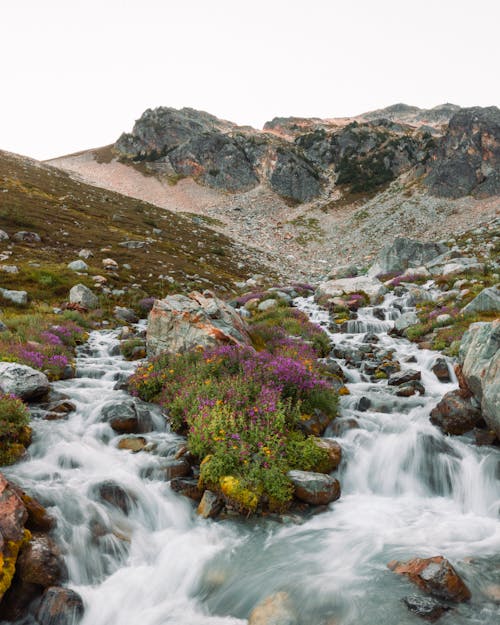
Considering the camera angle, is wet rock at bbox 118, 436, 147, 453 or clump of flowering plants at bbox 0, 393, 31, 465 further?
wet rock at bbox 118, 436, 147, 453

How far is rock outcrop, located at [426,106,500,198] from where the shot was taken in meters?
60.0

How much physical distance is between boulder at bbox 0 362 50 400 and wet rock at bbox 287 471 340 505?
6.84m

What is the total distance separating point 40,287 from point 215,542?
2042 cm

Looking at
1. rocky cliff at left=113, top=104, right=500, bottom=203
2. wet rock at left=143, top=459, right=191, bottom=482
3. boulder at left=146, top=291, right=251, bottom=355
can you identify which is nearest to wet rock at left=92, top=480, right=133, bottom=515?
wet rock at left=143, top=459, right=191, bottom=482

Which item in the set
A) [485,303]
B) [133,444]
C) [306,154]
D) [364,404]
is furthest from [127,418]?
[306,154]

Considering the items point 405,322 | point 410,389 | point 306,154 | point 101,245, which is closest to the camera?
point 410,389

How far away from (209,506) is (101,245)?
33.9 m

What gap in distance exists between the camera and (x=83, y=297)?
21.8 m

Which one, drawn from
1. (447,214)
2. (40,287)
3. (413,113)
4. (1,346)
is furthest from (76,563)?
(413,113)

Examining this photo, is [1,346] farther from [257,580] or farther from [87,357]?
[257,580]

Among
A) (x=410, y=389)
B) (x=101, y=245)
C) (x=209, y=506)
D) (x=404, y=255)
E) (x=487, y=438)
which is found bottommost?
(x=209, y=506)

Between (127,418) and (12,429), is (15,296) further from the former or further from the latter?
(12,429)

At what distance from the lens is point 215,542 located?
256 inches

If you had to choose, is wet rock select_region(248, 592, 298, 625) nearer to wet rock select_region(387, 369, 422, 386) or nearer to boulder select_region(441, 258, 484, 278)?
wet rock select_region(387, 369, 422, 386)
